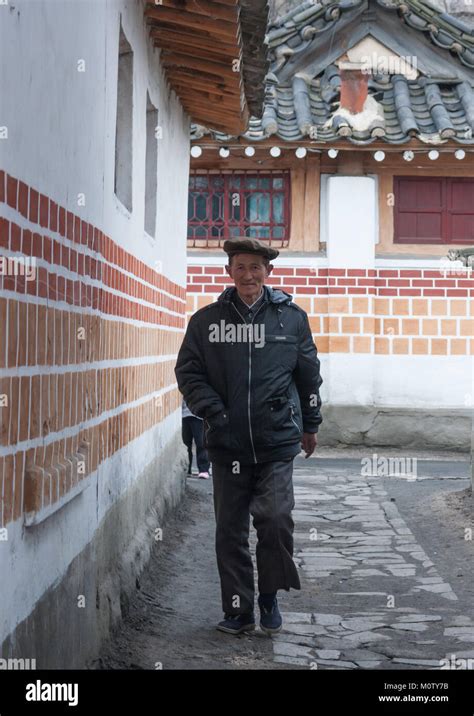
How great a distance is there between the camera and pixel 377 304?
15016 millimetres

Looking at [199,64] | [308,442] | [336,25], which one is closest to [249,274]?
[308,442]

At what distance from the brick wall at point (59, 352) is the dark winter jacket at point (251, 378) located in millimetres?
471

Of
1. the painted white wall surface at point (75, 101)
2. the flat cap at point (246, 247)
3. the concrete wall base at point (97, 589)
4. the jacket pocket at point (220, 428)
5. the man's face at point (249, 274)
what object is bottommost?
the concrete wall base at point (97, 589)

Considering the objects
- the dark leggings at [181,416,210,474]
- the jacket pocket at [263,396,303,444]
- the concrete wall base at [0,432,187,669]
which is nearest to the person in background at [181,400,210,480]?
the dark leggings at [181,416,210,474]

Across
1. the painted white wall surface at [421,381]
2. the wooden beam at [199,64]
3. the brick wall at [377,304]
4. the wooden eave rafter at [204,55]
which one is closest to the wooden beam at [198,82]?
the wooden eave rafter at [204,55]

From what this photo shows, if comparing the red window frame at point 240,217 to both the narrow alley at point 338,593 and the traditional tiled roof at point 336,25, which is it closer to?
the traditional tiled roof at point 336,25

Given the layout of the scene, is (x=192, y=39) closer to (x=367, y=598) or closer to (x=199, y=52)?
(x=199, y=52)

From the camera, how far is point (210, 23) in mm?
7285

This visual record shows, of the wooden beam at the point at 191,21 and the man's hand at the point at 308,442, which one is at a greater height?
the wooden beam at the point at 191,21

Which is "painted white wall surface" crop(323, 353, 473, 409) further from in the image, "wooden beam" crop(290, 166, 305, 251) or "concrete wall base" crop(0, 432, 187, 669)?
"concrete wall base" crop(0, 432, 187, 669)

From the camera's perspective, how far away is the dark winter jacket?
19.7ft

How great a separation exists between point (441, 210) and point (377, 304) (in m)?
1.44

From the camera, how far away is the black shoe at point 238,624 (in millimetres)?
6199
